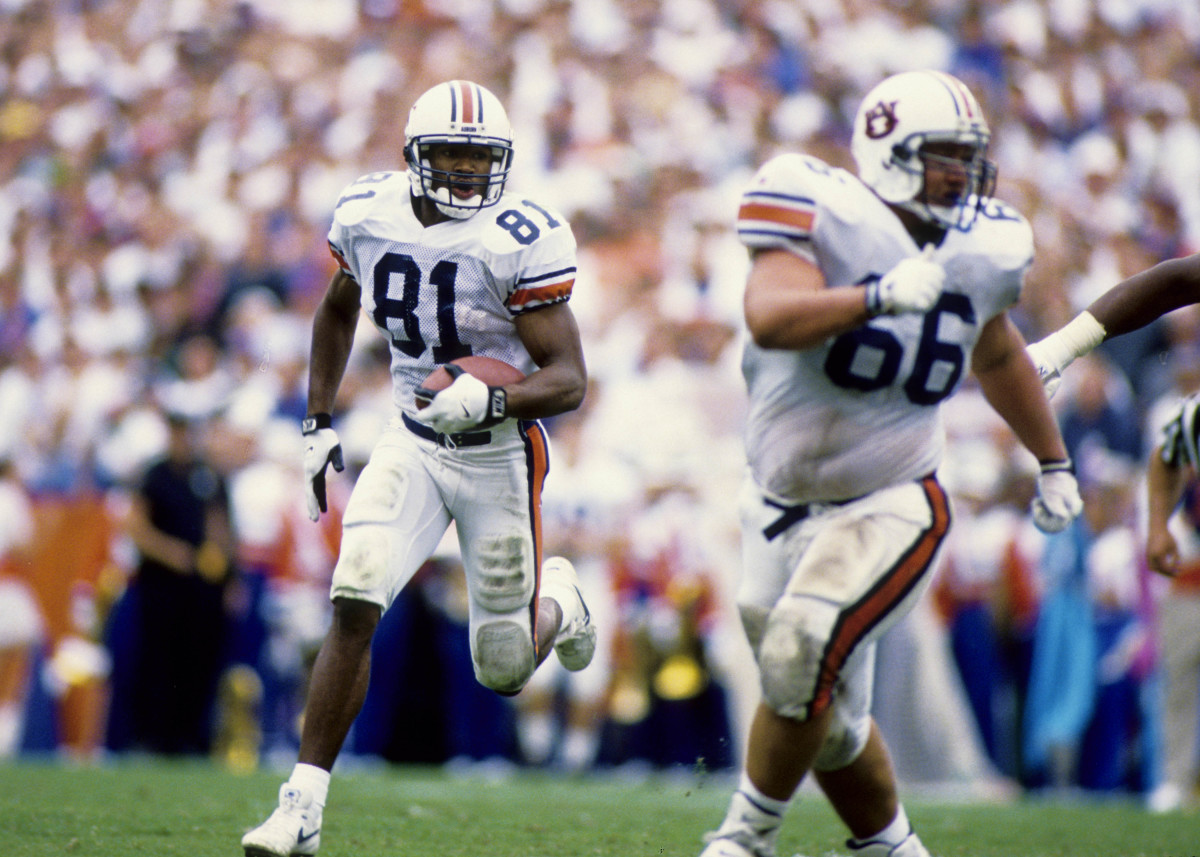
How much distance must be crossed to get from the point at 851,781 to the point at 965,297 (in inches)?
45.2

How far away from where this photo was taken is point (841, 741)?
3672mm

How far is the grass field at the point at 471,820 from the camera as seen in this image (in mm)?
4621

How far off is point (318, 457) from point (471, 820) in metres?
1.62

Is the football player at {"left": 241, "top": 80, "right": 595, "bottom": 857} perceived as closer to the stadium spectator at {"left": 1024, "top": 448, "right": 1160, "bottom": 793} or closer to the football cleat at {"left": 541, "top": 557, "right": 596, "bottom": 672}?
the football cleat at {"left": 541, "top": 557, "right": 596, "bottom": 672}

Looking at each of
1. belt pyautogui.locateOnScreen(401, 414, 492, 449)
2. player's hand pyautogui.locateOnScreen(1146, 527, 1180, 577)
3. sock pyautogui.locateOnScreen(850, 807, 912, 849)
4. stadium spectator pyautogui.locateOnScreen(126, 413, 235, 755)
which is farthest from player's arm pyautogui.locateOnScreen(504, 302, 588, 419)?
stadium spectator pyautogui.locateOnScreen(126, 413, 235, 755)

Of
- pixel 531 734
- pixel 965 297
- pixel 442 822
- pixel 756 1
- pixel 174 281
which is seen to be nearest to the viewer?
pixel 965 297

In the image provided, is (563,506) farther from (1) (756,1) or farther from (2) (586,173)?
(1) (756,1)

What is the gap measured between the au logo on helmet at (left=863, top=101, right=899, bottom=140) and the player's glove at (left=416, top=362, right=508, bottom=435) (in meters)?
1.10

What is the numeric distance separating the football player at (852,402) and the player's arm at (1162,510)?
6.01 feet

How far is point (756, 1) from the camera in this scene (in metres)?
12.8

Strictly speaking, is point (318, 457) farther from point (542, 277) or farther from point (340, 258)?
point (542, 277)

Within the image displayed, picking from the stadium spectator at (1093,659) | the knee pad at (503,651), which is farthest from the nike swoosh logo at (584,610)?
the stadium spectator at (1093,659)

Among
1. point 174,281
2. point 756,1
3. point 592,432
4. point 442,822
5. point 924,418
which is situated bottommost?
point 442,822

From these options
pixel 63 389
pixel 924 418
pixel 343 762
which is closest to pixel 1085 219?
pixel 343 762
